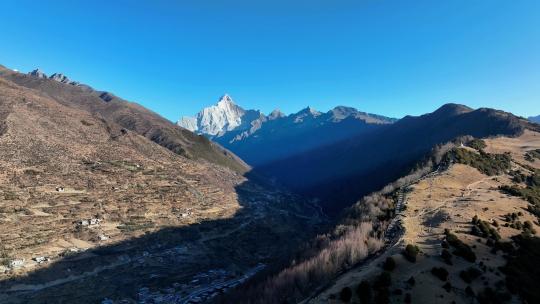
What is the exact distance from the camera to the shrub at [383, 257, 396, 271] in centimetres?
3869

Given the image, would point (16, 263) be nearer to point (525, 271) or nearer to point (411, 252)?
point (411, 252)

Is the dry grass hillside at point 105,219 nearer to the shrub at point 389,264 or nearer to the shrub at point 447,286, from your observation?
the shrub at point 389,264

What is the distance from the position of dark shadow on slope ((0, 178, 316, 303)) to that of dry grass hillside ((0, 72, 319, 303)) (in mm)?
249

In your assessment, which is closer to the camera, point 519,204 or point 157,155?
point 519,204

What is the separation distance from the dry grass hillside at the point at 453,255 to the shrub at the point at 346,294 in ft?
0.28

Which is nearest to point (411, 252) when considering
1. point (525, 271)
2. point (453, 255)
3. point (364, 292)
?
point (453, 255)

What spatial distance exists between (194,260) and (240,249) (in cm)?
1837

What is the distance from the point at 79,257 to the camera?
8550 centimetres

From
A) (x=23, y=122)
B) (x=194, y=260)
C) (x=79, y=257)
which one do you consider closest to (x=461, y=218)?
(x=194, y=260)

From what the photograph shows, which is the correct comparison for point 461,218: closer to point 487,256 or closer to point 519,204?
point 487,256

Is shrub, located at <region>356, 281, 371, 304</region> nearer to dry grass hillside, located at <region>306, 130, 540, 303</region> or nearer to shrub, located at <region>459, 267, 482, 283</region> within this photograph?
dry grass hillside, located at <region>306, 130, 540, 303</region>

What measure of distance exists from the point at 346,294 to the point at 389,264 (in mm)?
6634

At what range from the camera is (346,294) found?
1372 inches

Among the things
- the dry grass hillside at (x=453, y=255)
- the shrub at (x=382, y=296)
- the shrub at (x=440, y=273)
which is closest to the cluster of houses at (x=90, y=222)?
the dry grass hillside at (x=453, y=255)
